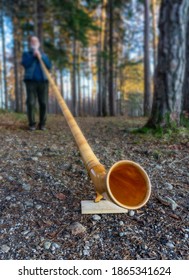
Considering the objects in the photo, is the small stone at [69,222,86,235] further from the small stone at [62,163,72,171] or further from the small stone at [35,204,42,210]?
the small stone at [62,163,72,171]

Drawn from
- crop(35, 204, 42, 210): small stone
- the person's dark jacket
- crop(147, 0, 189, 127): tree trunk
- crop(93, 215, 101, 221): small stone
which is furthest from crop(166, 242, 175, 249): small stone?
the person's dark jacket

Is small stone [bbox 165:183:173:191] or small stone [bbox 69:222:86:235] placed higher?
small stone [bbox 165:183:173:191]

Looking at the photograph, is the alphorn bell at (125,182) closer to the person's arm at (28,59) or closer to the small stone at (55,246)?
the small stone at (55,246)

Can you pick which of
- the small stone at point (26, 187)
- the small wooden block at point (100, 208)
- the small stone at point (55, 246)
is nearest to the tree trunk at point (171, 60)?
the small wooden block at point (100, 208)

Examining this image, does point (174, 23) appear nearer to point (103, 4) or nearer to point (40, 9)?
point (40, 9)

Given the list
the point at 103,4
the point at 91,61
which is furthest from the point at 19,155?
the point at 91,61

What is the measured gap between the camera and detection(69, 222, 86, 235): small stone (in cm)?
189

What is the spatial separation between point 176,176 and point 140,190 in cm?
123

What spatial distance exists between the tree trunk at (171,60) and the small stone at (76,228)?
8.50 ft

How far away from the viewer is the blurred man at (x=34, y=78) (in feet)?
15.8

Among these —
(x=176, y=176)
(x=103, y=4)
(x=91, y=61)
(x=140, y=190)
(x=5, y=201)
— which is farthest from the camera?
(x=91, y=61)

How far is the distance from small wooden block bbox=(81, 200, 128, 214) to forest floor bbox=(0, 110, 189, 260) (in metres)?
0.04

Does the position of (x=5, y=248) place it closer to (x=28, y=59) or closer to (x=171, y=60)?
(x=171, y=60)

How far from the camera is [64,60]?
1580 centimetres
